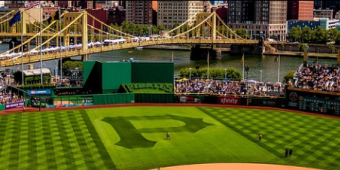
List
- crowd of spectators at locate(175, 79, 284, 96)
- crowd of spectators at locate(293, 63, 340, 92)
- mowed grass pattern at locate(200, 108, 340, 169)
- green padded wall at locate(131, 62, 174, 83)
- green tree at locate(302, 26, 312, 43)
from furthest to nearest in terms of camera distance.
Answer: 1. green tree at locate(302, 26, 312, 43)
2. green padded wall at locate(131, 62, 174, 83)
3. crowd of spectators at locate(175, 79, 284, 96)
4. crowd of spectators at locate(293, 63, 340, 92)
5. mowed grass pattern at locate(200, 108, 340, 169)

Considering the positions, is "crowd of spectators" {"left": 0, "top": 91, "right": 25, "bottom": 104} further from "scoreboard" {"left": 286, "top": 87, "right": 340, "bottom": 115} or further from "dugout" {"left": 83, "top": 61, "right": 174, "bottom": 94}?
"scoreboard" {"left": 286, "top": 87, "right": 340, "bottom": 115}

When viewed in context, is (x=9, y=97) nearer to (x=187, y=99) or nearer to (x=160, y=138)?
(x=187, y=99)

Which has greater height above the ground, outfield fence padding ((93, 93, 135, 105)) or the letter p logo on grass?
outfield fence padding ((93, 93, 135, 105))

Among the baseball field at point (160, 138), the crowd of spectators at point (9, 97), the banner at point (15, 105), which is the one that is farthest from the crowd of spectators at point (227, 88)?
the crowd of spectators at point (9, 97)

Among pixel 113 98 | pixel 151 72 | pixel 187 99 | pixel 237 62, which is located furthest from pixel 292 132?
pixel 237 62

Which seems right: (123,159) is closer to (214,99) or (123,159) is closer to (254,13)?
(214,99)

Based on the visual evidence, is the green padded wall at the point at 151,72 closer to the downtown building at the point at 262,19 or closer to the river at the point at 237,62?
the river at the point at 237,62

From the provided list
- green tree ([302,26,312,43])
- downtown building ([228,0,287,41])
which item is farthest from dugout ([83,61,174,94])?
downtown building ([228,0,287,41])
